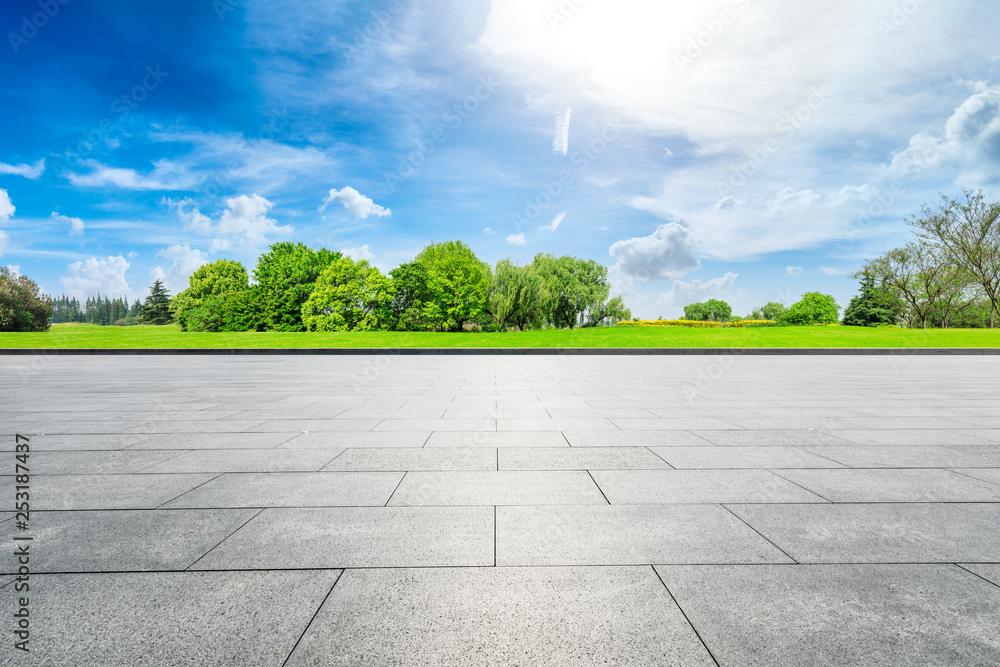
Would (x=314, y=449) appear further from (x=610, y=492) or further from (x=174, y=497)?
(x=610, y=492)

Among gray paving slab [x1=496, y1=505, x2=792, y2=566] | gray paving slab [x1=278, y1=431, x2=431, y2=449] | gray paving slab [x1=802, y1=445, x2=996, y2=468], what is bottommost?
gray paving slab [x1=278, y1=431, x2=431, y2=449]

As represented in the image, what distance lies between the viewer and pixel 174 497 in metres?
3.97

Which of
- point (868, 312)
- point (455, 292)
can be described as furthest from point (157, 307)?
point (868, 312)

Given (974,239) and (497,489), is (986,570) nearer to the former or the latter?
(497,489)

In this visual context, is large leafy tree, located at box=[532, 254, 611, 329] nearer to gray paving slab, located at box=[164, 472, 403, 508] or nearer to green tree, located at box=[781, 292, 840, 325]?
gray paving slab, located at box=[164, 472, 403, 508]

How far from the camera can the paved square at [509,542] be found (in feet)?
7.06

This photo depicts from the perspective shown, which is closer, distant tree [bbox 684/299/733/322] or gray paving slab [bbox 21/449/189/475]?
gray paving slab [bbox 21/449/189/475]

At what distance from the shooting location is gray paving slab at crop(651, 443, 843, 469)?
488 cm

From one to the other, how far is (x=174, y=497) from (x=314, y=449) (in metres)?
1.66

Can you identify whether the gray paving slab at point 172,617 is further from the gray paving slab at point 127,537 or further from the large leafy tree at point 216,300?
the large leafy tree at point 216,300

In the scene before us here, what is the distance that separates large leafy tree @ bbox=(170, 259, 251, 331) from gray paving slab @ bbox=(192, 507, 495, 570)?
59354 mm

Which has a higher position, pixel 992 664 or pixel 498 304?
pixel 498 304

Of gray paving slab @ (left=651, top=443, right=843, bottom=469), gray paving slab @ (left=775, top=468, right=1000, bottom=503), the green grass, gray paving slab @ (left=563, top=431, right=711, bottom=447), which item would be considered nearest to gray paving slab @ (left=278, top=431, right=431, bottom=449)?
gray paving slab @ (left=563, top=431, right=711, bottom=447)

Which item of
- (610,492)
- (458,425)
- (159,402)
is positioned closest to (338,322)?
(159,402)
